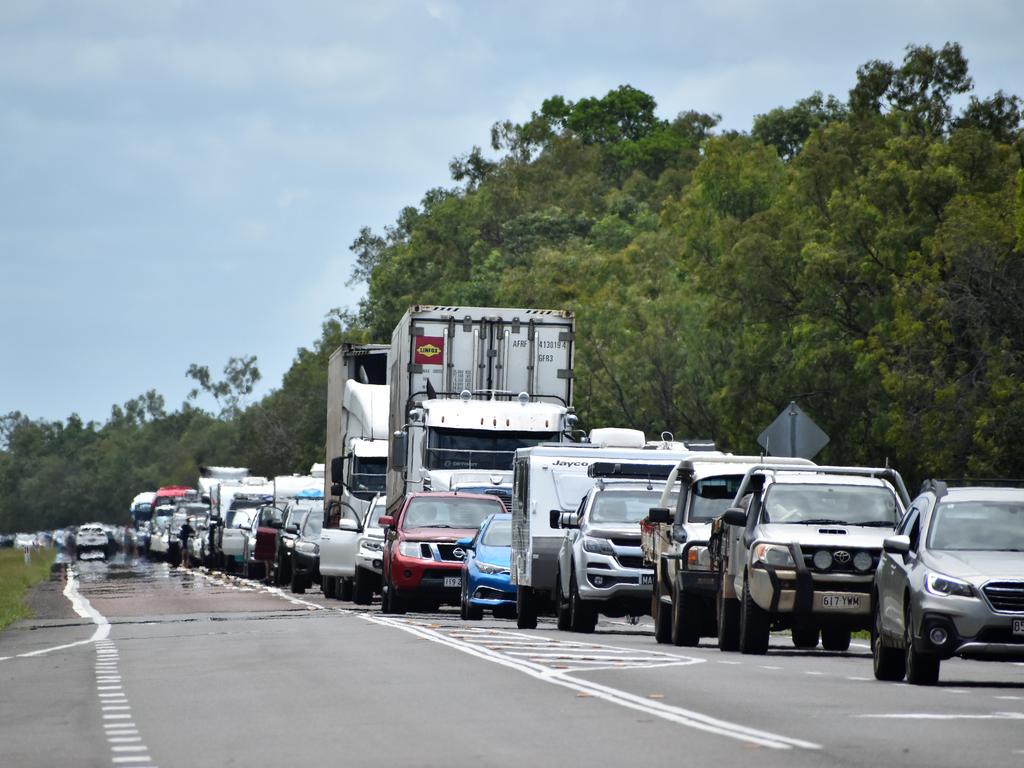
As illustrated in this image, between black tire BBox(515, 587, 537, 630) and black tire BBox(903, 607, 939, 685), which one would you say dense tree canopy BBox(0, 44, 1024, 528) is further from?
black tire BBox(903, 607, 939, 685)

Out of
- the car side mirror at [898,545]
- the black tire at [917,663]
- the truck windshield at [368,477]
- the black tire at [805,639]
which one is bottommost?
the black tire at [805,639]

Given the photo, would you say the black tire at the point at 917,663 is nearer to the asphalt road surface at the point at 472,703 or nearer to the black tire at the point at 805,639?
the asphalt road surface at the point at 472,703

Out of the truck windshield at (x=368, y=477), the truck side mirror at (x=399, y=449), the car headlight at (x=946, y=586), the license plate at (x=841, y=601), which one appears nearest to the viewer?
the car headlight at (x=946, y=586)

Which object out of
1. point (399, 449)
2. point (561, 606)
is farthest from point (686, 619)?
point (399, 449)

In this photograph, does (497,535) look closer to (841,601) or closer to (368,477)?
(841,601)

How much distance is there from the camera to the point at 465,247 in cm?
10819

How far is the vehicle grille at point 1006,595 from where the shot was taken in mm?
16391

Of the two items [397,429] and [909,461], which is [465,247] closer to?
[909,461]

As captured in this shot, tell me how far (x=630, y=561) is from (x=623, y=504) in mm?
981

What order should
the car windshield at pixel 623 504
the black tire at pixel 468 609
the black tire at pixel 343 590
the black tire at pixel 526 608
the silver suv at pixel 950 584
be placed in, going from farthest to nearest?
the black tire at pixel 343 590 < the black tire at pixel 468 609 < the black tire at pixel 526 608 < the car windshield at pixel 623 504 < the silver suv at pixel 950 584

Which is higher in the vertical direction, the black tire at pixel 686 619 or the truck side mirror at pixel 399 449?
the truck side mirror at pixel 399 449

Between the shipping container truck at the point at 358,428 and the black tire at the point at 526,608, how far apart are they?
11.2 metres

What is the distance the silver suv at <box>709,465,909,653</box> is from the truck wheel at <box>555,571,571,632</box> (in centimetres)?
445

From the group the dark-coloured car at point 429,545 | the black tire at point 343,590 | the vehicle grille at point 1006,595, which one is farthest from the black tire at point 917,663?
the black tire at point 343,590
